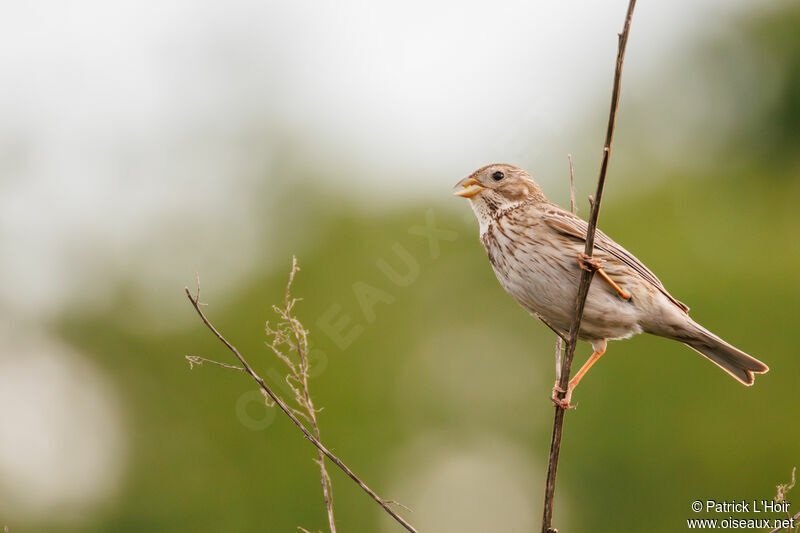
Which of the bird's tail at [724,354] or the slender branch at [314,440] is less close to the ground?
the bird's tail at [724,354]

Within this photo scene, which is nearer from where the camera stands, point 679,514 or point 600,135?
point 679,514

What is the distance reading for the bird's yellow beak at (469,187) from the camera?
5.77m

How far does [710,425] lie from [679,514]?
1282 mm

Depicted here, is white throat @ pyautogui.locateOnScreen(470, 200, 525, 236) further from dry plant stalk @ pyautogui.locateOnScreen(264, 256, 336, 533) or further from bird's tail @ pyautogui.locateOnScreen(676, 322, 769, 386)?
dry plant stalk @ pyautogui.locateOnScreen(264, 256, 336, 533)

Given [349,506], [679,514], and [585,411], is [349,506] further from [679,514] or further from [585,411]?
[679,514]

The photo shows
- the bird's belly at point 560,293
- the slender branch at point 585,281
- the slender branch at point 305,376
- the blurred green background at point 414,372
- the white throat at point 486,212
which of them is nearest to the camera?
the slender branch at point 585,281

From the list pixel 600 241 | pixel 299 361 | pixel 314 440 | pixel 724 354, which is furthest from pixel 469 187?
pixel 314 440

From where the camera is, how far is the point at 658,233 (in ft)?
42.9

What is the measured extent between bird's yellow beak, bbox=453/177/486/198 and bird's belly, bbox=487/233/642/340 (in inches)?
24.1

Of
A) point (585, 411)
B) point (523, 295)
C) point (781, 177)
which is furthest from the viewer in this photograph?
point (781, 177)

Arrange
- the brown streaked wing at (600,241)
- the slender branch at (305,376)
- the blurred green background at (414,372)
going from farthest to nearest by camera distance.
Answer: the blurred green background at (414,372)
the brown streaked wing at (600,241)
the slender branch at (305,376)

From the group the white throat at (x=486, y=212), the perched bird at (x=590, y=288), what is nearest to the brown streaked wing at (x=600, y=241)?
the perched bird at (x=590, y=288)

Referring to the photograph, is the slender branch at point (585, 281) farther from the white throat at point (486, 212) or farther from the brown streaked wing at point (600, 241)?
the white throat at point (486, 212)

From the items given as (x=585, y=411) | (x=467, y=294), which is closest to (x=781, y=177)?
(x=467, y=294)
